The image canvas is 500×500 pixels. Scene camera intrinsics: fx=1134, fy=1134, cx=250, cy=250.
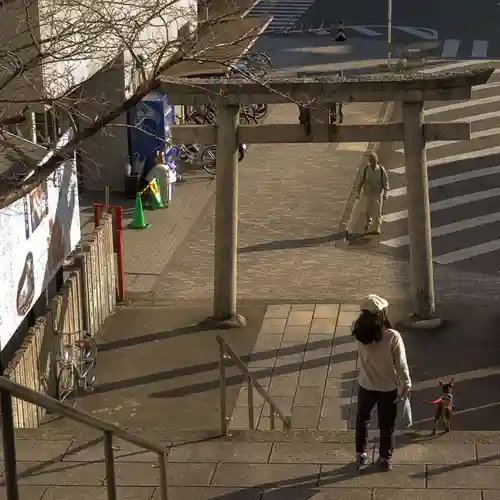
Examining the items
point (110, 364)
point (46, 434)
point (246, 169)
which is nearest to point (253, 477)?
point (46, 434)

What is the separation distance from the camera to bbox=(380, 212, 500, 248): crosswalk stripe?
18578mm

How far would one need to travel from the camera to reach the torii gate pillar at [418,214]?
14727 millimetres

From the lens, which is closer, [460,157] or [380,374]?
[380,374]

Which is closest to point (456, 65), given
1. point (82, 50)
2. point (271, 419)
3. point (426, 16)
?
point (426, 16)

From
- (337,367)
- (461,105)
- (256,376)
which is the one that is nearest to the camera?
(256,376)

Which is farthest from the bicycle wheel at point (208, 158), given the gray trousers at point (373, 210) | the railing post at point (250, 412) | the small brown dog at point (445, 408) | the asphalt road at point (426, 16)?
the asphalt road at point (426, 16)

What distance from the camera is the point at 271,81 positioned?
45.8 feet

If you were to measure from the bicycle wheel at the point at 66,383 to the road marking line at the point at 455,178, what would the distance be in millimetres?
10123

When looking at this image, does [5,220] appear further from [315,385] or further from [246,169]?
[246,169]

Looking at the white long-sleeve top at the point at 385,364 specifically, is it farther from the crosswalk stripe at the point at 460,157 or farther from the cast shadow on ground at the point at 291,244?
the crosswalk stripe at the point at 460,157

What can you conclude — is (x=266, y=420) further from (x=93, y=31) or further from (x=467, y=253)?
(x=467, y=253)

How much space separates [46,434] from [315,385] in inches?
153

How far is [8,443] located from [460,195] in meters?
17.3

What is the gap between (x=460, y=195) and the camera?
21.6m
